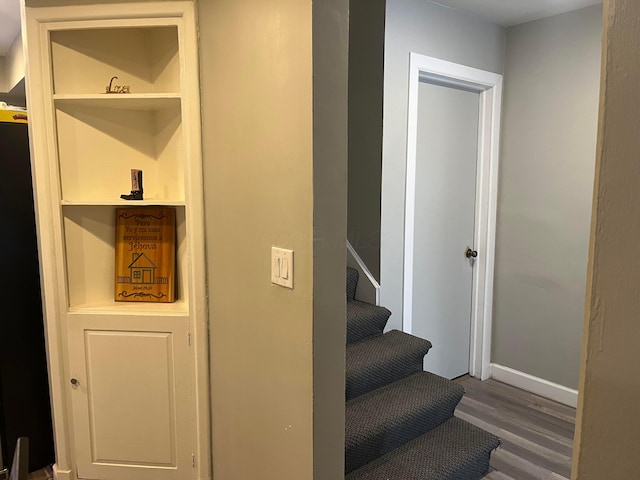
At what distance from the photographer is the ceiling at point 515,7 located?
2801mm

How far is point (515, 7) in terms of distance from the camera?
114 inches

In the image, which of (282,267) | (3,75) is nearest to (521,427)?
(282,267)

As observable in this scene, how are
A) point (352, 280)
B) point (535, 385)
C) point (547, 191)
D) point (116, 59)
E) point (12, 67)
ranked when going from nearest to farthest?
point (116, 59) < point (352, 280) < point (547, 191) < point (535, 385) < point (12, 67)

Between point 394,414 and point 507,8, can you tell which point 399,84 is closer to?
point 507,8

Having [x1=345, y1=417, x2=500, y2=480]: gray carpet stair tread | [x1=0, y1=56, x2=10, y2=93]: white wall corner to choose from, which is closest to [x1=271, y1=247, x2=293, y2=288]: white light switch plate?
[x1=345, y1=417, x2=500, y2=480]: gray carpet stair tread

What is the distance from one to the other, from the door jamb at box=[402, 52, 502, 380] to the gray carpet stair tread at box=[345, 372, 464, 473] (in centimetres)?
53

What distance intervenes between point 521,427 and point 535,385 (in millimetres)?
536

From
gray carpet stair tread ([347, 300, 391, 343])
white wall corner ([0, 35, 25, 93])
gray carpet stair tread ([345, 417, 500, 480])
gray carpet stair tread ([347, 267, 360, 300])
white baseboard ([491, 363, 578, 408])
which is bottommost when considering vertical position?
white baseboard ([491, 363, 578, 408])

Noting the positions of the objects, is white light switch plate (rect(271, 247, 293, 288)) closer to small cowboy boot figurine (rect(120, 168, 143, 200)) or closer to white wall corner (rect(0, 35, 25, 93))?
small cowboy boot figurine (rect(120, 168, 143, 200))

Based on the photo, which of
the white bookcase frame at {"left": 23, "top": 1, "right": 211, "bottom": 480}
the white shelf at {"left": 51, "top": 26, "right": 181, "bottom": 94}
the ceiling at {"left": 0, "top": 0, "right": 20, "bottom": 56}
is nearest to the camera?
the white bookcase frame at {"left": 23, "top": 1, "right": 211, "bottom": 480}

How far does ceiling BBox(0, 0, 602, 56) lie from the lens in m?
2.81

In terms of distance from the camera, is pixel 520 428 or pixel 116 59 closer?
pixel 116 59

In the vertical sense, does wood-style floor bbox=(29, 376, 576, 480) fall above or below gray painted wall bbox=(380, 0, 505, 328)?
below

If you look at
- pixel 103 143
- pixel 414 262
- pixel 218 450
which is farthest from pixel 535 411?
pixel 103 143
